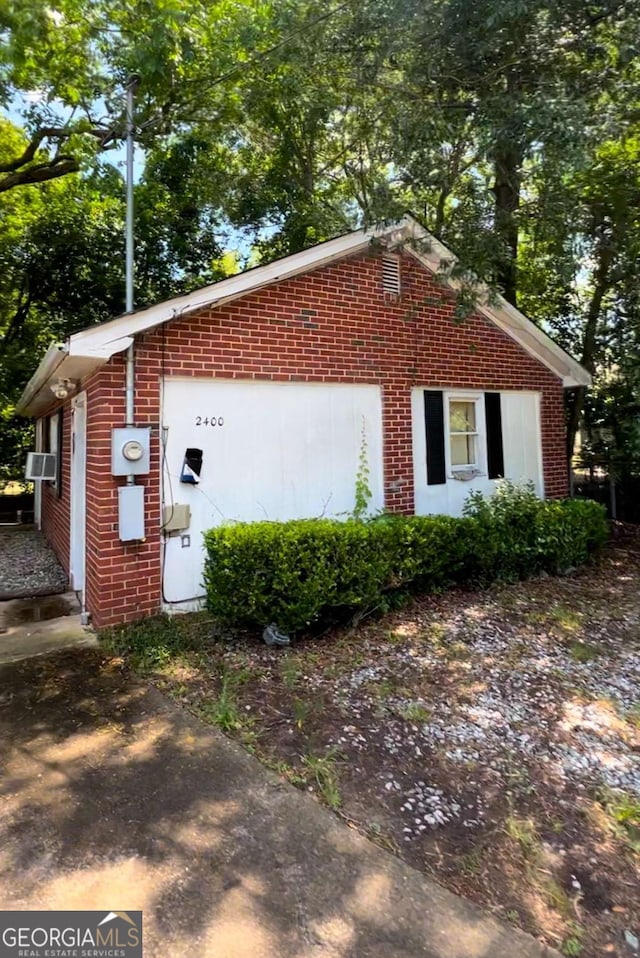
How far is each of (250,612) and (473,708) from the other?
1.94 m

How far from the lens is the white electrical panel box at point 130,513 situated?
5.04m

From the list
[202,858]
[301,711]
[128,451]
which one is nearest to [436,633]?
[301,711]

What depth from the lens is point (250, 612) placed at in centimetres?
467

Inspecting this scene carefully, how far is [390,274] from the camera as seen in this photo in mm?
7160

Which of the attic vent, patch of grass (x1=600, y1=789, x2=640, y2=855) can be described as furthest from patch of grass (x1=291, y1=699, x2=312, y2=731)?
the attic vent

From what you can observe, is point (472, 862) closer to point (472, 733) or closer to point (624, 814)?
point (624, 814)

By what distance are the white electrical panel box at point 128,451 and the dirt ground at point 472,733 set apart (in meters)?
1.47

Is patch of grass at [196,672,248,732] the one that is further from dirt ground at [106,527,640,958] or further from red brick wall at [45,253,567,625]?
red brick wall at [45,253,567,625]

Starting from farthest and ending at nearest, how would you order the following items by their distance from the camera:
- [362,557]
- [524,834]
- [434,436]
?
[434,436], [362,557], [524,834]

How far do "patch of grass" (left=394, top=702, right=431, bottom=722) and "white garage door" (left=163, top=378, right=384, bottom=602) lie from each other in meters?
2.63

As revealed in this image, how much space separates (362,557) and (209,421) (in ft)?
6.97

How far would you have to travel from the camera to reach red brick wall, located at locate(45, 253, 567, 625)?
513cm

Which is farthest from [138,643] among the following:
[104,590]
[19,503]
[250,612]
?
[19,503]

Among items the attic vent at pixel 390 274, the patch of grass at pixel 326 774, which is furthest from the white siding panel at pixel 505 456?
the patch of grass at pixel 326 774
